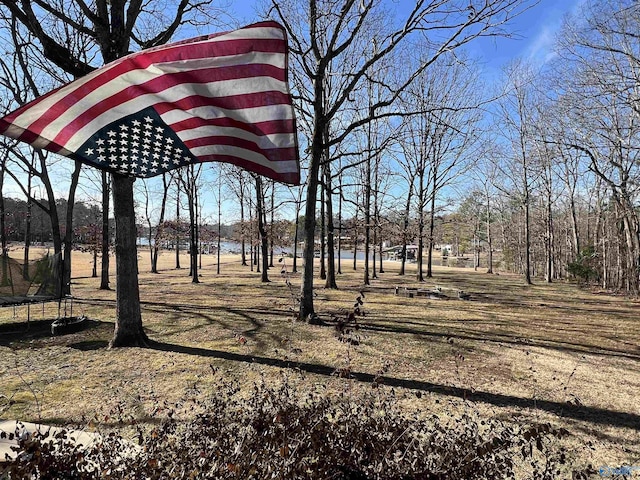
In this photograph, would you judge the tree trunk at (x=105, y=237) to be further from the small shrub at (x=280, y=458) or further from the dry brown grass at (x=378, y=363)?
the small shrub at (x=280, y=458)

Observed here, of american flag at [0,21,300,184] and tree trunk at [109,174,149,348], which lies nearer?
american flag at [0,21,300,184]

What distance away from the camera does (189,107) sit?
244 cm

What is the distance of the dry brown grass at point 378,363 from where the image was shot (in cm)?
436

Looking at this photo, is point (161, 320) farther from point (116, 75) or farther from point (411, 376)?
point (116, 75)

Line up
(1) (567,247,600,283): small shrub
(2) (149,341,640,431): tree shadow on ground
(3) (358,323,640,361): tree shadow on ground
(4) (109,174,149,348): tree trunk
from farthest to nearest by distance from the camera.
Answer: (1) (567,247,600,283): small shrub, (3) (358,323,640,361): tree shadow on ground, (4) (109,174,149,348): tree trunk, (2) (149,341,640,431): tree shadow on ground

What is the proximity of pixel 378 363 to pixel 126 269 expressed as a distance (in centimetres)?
516

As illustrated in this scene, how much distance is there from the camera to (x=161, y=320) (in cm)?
948

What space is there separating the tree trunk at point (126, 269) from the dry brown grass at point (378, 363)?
0.35 metres

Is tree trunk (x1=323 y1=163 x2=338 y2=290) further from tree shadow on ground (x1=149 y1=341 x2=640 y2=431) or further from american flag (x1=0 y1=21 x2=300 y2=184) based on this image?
american flag (x1=0 y1=21 x2=300 y2=184)

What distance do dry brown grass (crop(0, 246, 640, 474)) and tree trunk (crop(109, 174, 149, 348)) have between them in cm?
35

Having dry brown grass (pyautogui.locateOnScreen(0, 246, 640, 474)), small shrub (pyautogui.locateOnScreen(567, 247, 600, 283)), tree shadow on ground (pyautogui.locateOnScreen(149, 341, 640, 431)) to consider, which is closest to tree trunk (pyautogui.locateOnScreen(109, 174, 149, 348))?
dry brown grass (pyautogui.locateOnScreen(0, 246, 640, 474))

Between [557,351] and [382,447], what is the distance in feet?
22.0

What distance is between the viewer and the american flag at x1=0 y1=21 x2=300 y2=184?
2.32 m

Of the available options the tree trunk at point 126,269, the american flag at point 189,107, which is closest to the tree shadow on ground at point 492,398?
the tree trunk at point 126,269
